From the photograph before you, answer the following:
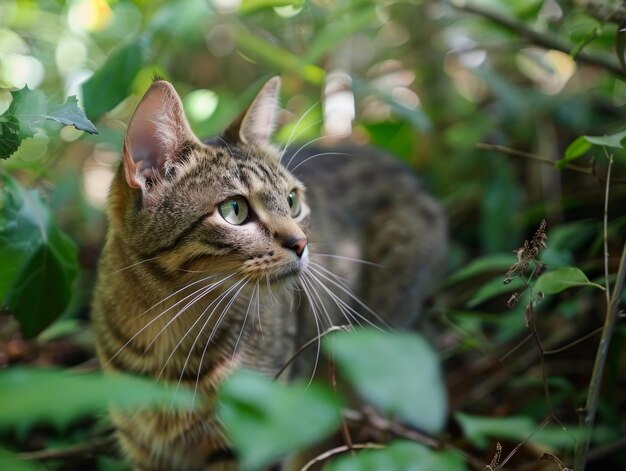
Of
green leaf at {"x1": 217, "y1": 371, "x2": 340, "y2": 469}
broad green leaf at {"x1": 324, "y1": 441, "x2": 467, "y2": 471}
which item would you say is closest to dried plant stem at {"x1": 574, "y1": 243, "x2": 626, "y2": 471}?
broad green leaf at {"x1": 324, "y1": 441, "x2": 467, "y2": 471}

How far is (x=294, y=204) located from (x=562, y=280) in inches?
40.7

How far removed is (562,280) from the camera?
1722 mm

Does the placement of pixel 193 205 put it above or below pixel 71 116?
below

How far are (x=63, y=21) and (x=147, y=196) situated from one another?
220 cm

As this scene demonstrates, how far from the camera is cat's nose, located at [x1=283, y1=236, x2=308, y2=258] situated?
6.77ft

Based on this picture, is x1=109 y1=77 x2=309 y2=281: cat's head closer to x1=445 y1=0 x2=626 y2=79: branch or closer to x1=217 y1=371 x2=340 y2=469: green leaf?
x1=217 y1=371 x2=340 y2=469: green leaf

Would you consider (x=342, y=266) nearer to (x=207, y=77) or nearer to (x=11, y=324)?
(x=11, y=324)

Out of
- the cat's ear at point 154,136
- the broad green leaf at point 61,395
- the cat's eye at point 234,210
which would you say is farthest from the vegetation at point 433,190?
the cat's eye at point 234,210

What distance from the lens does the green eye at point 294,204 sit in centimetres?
239

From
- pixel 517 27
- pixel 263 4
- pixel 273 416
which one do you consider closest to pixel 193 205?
pixel 263 4

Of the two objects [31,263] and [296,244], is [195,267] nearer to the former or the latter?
[296,244]

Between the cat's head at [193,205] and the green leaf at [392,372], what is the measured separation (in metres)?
1.06

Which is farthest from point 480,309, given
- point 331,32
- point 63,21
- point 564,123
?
point 63,21

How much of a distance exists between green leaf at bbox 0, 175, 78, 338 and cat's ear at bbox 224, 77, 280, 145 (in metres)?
0.75
